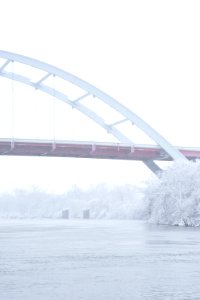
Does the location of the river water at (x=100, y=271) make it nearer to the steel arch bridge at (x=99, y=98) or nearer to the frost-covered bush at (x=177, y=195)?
the frost-covered bush at (x=177, y=195)

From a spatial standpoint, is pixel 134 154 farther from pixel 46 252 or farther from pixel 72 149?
pixel 46 252

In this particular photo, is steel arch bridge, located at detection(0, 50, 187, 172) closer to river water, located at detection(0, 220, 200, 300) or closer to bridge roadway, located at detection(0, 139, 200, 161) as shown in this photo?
bridge roadway, located at detection(0, 139, 200, 161)

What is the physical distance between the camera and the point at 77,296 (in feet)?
36.6

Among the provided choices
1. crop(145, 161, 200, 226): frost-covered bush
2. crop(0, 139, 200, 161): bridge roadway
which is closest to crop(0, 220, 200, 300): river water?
crop(145, 161, 200, 226): frost-covered bush

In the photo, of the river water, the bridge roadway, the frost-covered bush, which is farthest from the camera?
the bridge roadway

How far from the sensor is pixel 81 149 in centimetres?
4403

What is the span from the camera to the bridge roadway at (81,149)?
4216cm

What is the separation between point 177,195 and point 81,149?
8937 mm

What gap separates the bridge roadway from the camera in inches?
1660

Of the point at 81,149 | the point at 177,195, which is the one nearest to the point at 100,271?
the point at 177,195

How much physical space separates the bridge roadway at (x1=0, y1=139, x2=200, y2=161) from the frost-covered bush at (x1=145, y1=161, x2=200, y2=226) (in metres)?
5.04

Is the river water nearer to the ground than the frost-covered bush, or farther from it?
nearer to the ground

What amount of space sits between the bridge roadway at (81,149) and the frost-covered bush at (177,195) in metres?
5.04

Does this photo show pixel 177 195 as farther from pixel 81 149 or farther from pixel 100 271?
pixel 100 271
